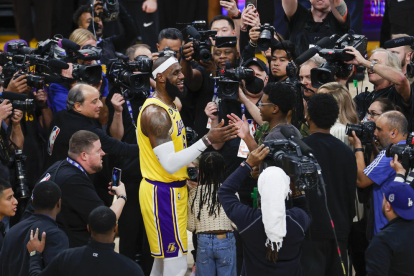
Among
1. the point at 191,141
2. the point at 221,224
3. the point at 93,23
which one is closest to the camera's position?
the point at 221,224

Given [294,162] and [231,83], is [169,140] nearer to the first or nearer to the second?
[231,83]

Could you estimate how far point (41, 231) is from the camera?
12.8 ft

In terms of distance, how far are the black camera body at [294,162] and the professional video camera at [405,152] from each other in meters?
0.83

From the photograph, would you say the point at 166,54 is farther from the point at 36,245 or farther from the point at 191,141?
the point at 36,245

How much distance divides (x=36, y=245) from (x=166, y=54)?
2.25 meters

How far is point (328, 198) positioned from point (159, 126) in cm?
142

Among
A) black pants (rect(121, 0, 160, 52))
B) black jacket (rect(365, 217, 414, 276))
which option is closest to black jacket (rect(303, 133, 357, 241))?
black jacket (rect(365, 217, 414, 276))

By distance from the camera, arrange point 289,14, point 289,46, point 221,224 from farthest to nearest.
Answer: point 289,14, point 289,46, point 221,224

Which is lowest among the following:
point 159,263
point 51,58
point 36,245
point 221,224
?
point 159,263

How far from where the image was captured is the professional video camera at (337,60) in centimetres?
512

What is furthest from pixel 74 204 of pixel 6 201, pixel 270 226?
pixel 270 226

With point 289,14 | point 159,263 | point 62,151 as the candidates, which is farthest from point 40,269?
point 289,14

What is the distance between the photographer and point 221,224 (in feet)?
16.1

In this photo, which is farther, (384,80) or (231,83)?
(384,80)
